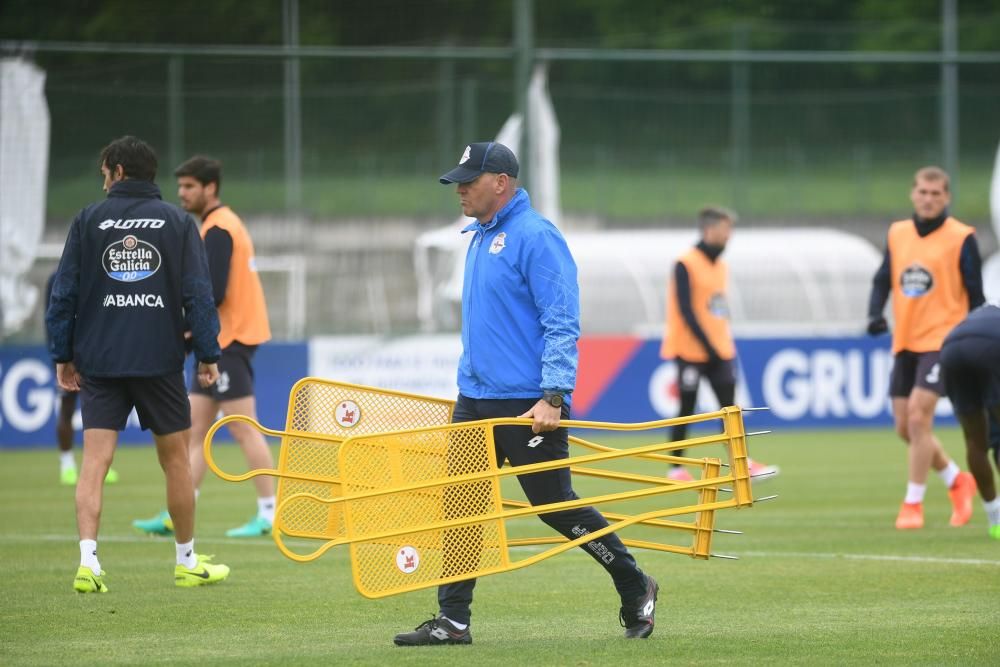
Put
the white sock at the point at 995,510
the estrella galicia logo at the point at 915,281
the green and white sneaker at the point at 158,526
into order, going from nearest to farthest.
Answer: the white sock at the point at 995,510
the green and white sneaker at the point at 158,526
the estrella galicia logo at the point at 915,281

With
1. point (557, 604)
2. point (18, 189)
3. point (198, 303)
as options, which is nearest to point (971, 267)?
point (557, 604)

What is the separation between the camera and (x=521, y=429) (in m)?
6.93

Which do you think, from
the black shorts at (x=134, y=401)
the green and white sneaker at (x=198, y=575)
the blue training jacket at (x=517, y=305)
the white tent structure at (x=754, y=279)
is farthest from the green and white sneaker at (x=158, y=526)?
the white tent structure at (x=754, y=279)

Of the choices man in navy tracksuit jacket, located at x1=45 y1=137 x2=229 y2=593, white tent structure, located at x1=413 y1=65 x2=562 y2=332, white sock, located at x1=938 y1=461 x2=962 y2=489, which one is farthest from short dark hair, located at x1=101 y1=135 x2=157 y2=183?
white tent structure, located at x1=413 y1=65 x2=562 y2=332

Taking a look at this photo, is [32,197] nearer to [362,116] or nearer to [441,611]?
[362,116]

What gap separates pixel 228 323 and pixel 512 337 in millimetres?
4250

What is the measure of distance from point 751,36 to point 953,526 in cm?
1350

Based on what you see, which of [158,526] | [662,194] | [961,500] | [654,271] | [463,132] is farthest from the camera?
[662,194]

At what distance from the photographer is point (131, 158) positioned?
8.31 metres

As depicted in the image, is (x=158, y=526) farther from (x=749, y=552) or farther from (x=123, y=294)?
(x=749, y=552)

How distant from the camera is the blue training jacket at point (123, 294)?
816 cm

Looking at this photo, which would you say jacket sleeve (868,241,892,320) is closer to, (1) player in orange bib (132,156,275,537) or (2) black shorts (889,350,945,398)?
(2) black shorts (889,350,945,398)

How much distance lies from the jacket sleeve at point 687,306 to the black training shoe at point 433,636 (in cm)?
761

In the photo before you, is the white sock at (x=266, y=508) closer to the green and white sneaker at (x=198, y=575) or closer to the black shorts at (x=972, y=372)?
the green and white sneaker at (x=198, y=575)
